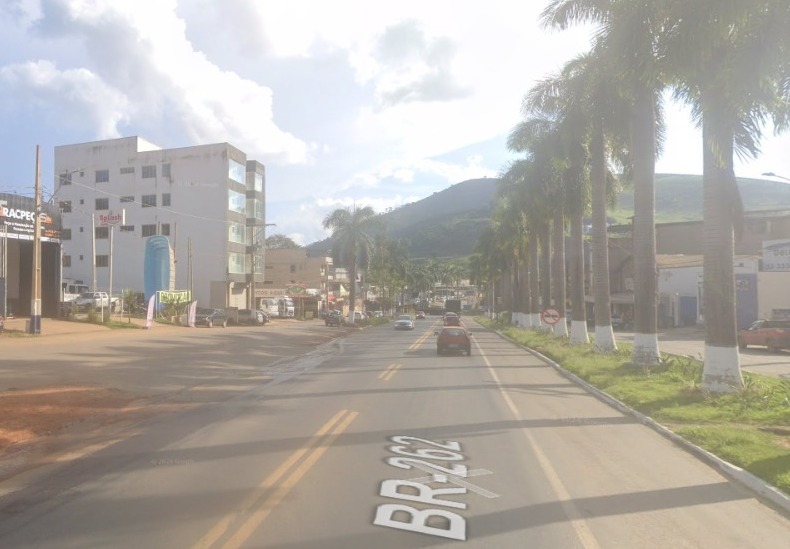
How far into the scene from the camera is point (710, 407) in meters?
13.3

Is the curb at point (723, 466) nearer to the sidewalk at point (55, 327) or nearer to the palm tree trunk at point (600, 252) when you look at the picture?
the palm tree trunk at point (600, 252)

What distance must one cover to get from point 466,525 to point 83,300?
53147mm

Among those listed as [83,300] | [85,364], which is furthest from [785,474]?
[83,300]

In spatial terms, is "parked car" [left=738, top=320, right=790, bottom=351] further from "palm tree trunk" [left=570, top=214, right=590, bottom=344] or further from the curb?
the curb

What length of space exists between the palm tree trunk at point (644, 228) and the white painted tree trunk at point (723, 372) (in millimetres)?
5728

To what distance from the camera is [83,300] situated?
52.8m

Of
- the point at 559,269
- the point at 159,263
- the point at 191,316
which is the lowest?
the point at 191,316

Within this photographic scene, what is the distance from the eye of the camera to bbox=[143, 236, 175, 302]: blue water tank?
52875 mm

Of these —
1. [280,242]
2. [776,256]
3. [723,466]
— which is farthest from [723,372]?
[280,242]

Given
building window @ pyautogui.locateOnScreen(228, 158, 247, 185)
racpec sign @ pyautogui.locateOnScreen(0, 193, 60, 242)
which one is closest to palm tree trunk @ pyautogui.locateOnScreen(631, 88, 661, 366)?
racpec sign @ pyautogui.locateOnScreen(0, 193, 60, 242)

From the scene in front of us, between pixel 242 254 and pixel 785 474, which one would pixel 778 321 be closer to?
pixel 785 474

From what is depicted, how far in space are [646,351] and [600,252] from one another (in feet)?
23.9

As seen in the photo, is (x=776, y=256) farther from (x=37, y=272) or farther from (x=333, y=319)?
(x=37, y=272)

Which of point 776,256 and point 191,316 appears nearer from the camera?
point 776,256
